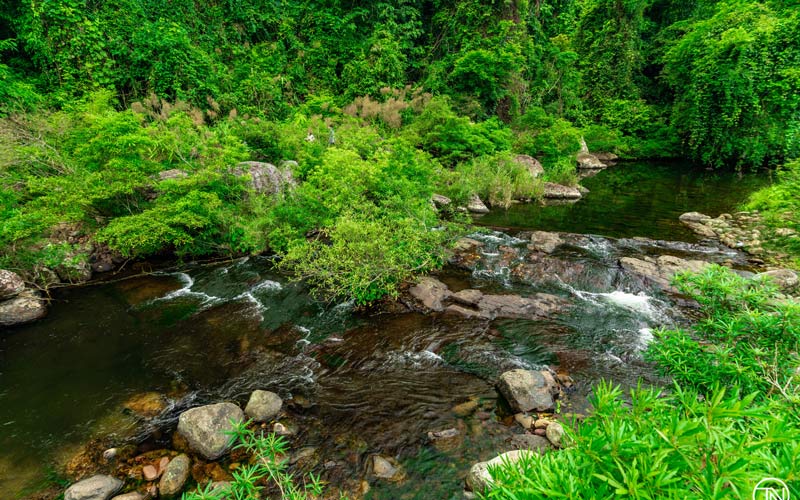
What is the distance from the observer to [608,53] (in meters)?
28.1

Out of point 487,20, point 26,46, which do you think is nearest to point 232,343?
point 26,46

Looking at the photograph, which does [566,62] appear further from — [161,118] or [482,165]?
[161,118]

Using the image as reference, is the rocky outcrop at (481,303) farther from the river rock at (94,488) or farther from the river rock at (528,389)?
the river rock at (94,488)

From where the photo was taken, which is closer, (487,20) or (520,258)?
(520,258)

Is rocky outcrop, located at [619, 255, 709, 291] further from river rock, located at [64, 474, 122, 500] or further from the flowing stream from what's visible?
river rock, located at [64, 474, 122, 500]

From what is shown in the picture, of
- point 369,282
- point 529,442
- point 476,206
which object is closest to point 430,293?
point 369,282

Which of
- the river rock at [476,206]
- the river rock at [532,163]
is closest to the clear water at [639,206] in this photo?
the river rock at [476,206]

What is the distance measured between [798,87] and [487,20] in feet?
55.8

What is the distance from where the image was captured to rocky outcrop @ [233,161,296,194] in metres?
10.9

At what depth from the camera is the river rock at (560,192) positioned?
16.5 m

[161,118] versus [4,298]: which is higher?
[161,118]

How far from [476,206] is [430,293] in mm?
7636

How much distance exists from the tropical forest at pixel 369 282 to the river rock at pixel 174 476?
0.17 ft

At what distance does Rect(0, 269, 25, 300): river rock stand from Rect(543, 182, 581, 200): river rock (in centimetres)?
1825
